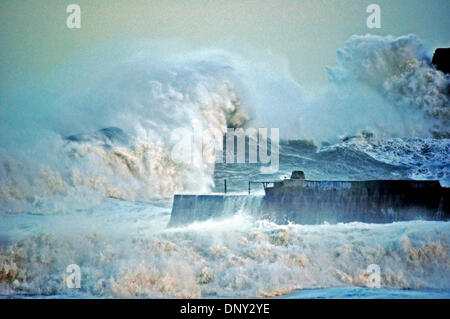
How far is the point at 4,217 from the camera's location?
1600 cm

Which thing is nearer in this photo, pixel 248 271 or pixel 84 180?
pixel 248 271

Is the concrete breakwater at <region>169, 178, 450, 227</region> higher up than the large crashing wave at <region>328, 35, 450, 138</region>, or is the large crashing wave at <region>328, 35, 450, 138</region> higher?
the large crashing wave at <region>328, 35, 450, 138</region>

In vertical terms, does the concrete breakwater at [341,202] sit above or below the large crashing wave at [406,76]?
below

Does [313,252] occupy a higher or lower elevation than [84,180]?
lower

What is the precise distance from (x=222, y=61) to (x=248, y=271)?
9.93m

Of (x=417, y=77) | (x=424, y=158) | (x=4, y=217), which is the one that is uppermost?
(x=417, y=77)
